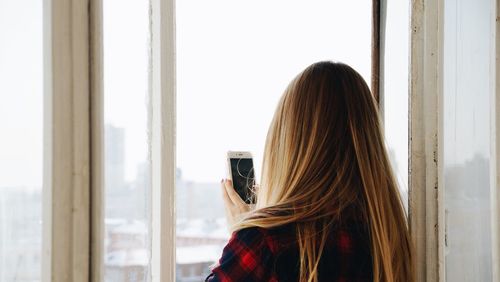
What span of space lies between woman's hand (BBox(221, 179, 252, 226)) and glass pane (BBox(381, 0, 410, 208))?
0.42 m

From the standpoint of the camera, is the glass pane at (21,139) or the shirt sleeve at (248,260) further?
the shirt sleeve at (248,260)

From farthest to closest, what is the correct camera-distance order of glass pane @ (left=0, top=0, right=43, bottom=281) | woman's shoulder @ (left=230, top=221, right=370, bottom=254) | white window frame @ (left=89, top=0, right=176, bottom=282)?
white window frame @ (left=89, top=0, right=176, bottom=282) → woman's shoulder @ (left=230, top=221, right=370, bottom=254) → glass pane @ (left=0, top=0, right=43, bottom=281)

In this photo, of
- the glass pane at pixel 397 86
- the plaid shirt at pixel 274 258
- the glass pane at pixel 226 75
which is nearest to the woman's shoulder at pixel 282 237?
the plaid shirt at pixel 274 258

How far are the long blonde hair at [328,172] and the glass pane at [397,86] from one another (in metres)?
0.30

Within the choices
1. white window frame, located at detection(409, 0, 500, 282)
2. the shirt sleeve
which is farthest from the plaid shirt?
white window frame, located at detection(409, 0, 500, 282)

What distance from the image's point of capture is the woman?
31.6 inches

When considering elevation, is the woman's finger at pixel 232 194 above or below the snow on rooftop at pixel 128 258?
above

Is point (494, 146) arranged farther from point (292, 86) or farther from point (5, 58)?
point (5, 58)

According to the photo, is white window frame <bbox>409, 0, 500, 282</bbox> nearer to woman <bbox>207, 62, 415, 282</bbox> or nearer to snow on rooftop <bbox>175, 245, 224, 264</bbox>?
woman <bbox>207, 62, 415, 282</bbox>

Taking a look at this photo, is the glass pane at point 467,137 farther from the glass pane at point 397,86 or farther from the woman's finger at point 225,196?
the woman's finger at point 225,196

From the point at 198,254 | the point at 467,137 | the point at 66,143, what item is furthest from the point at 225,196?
the point at 467,137

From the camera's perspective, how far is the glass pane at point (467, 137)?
119 cm

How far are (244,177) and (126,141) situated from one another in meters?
0.32

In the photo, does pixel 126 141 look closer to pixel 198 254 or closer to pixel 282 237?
pixel 282 237
